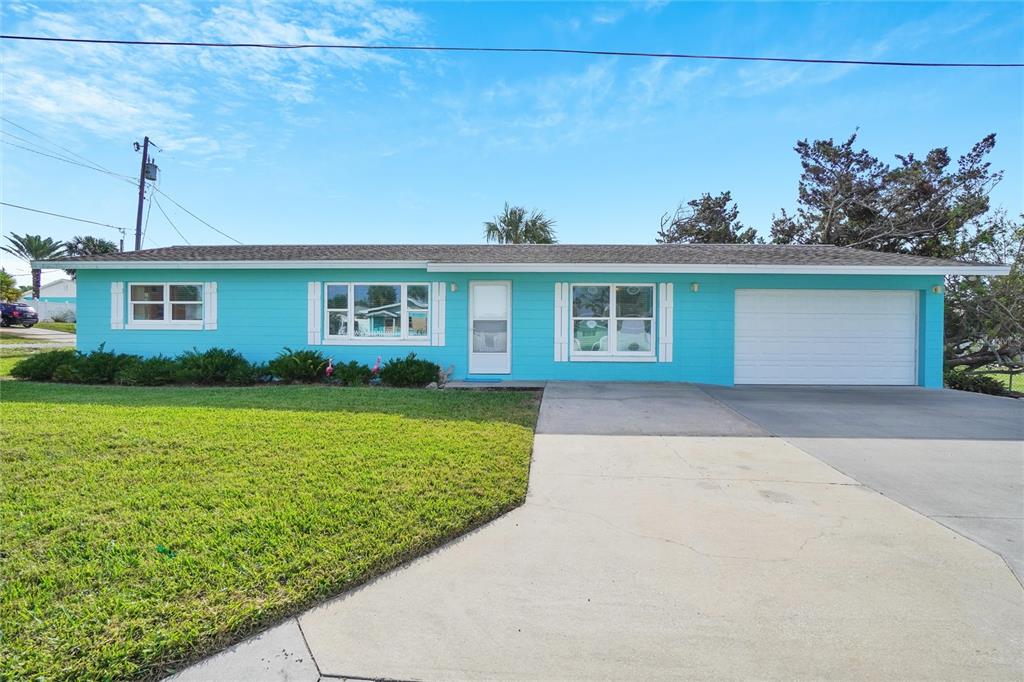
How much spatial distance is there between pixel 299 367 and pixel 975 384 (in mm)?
15382

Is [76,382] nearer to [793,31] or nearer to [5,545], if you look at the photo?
[5,545]

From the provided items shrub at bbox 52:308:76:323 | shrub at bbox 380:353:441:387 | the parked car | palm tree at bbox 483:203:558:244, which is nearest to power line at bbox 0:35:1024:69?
shrub at bbox 380:353:441:387

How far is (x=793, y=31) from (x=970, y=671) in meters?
9.14

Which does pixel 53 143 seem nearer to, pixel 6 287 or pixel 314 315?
pixel 314 315

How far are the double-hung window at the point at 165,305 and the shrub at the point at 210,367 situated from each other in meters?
1.10

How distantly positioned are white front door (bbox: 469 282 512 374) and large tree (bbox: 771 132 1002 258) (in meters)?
15.2

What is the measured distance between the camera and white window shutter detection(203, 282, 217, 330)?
11031mm

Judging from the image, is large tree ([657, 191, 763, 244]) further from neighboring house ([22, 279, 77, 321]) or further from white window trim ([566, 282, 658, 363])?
neighboring house ([22, 279, 77, 321])

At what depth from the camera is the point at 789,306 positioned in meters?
10.5

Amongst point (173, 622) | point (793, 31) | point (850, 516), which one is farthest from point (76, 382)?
point (793, 31)

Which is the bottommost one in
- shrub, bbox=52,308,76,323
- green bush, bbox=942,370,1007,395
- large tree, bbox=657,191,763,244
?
green bush, bbox=942,370,1007,395

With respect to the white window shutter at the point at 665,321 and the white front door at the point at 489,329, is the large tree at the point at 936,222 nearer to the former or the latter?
the white window shutter at the point at 665,321

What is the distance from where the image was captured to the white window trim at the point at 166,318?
11.1m

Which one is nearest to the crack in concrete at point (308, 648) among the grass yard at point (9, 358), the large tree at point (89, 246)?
the grass yard at point (9, 358)
